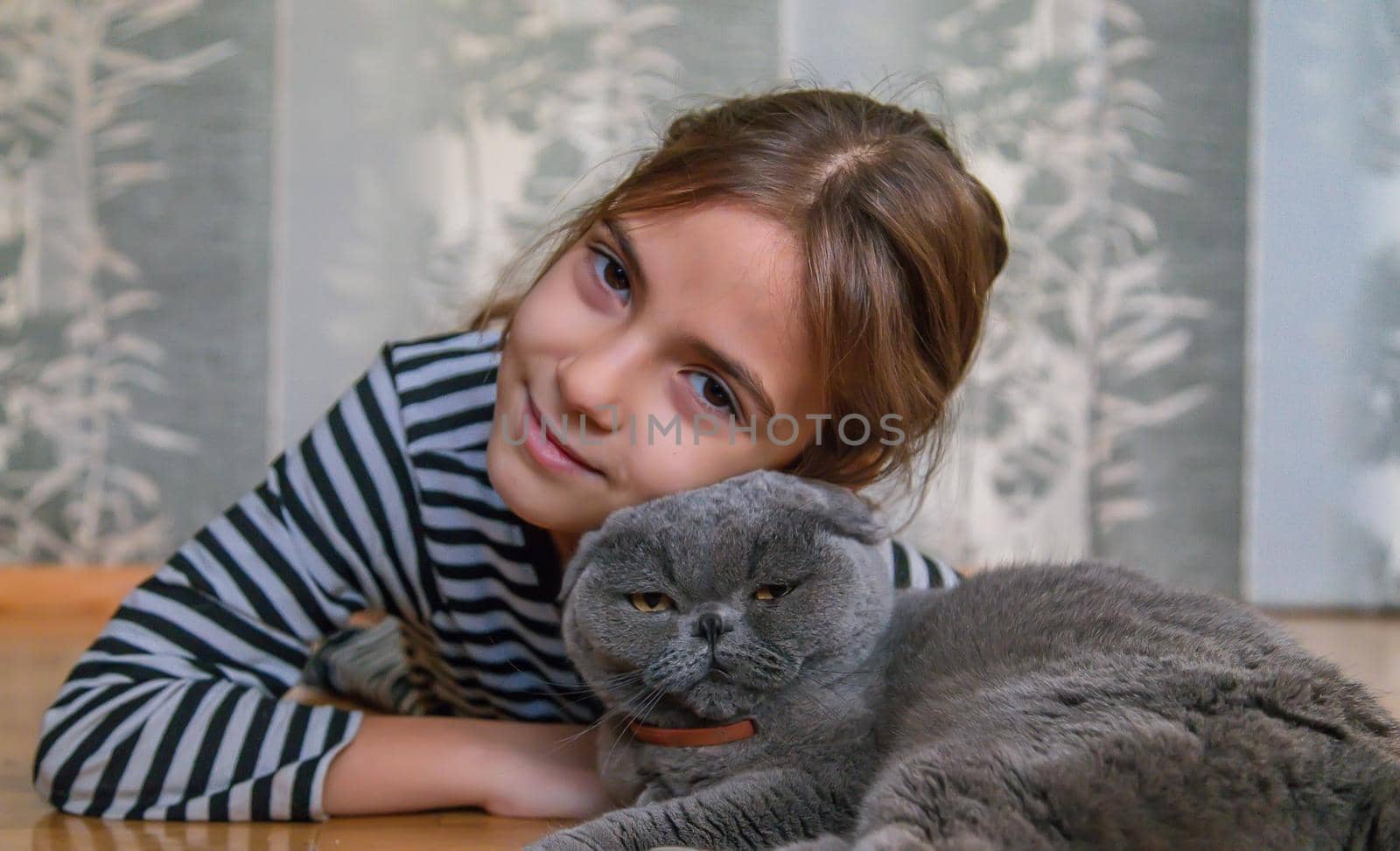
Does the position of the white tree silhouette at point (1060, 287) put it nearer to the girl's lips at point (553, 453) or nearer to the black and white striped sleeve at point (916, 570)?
the black and white striped sleeve at point (916, 570)

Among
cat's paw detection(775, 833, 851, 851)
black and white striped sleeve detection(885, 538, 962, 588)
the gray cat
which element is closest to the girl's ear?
the gray cat

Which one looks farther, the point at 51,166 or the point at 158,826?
the point at 51,166

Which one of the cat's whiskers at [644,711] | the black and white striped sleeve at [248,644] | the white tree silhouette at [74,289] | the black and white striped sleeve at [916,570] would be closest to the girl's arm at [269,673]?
the black and white striped sleeve at [248,644]

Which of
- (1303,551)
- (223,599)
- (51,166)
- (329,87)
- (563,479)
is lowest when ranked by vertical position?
(1303,551)

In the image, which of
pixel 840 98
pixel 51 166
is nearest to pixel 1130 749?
pixel 840 98

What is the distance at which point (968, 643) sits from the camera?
0.73 m

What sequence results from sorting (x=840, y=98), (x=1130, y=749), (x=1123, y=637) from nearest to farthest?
(x=1130, y=749), (x=1123, y=637), (x=840, y=98)

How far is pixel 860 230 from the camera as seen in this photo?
833 millimetres

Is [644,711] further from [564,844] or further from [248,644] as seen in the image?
[248,644]

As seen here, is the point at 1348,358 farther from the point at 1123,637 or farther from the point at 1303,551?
the point at 1123,637

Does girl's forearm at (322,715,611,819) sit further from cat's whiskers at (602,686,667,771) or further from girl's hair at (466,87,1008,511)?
girl's hair at (466,87,1008,511)

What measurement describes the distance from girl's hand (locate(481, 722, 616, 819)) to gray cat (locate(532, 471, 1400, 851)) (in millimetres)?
89

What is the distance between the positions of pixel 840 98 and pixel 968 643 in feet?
1.52

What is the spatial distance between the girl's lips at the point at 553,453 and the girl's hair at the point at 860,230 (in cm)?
17
